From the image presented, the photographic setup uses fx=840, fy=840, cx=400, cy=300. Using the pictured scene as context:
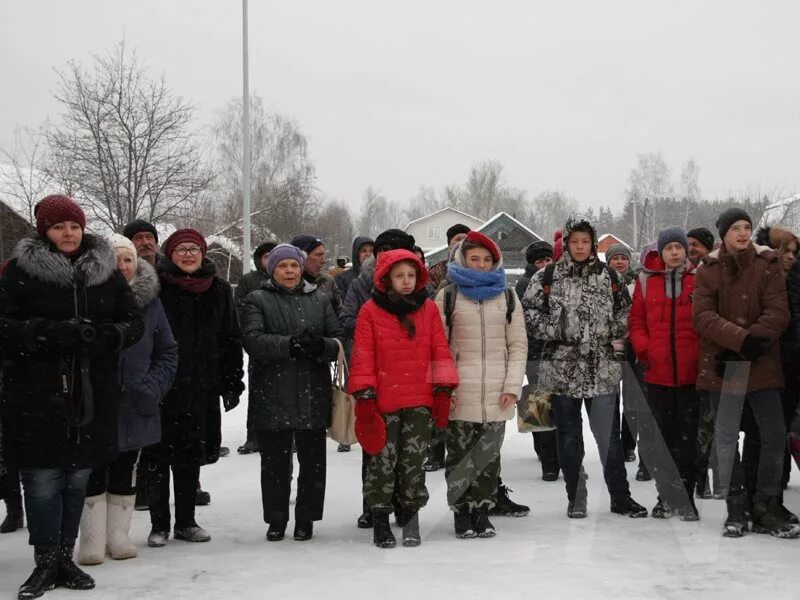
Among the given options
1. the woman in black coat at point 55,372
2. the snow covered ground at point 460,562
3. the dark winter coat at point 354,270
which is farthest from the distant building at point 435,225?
the woman in black coat at point 55,372

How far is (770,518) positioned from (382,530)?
2454mm

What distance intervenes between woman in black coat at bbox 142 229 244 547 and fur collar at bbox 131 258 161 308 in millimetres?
223

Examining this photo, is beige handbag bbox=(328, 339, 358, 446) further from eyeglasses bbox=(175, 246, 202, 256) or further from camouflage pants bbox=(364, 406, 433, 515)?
eyeglasses bbox=(175, 246, 202, 256)

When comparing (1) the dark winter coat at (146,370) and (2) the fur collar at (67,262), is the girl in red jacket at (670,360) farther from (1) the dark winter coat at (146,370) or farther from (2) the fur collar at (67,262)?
(2) the fur collar at (67,262)

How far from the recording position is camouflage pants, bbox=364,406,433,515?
5.29 metres

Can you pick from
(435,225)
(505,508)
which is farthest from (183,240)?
(435,225)

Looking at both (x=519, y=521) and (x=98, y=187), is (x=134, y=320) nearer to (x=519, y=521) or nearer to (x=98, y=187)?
(x=519, y=521)

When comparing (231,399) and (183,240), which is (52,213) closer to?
(183,240)

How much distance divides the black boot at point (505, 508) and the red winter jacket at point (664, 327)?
4.30ft

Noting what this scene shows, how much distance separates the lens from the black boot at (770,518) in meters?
5.21

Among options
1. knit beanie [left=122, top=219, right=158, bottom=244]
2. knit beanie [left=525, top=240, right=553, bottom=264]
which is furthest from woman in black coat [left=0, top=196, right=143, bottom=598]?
knit beanie [left=525, top=240, right=553, bottom=264]

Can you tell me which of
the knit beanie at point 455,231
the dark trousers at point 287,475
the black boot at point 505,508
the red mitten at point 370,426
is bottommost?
the black boot at point 505,508

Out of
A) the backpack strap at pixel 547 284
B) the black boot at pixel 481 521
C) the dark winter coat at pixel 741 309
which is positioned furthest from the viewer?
the backpack strap at pixel 547 284

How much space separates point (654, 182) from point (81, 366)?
7969 cm
